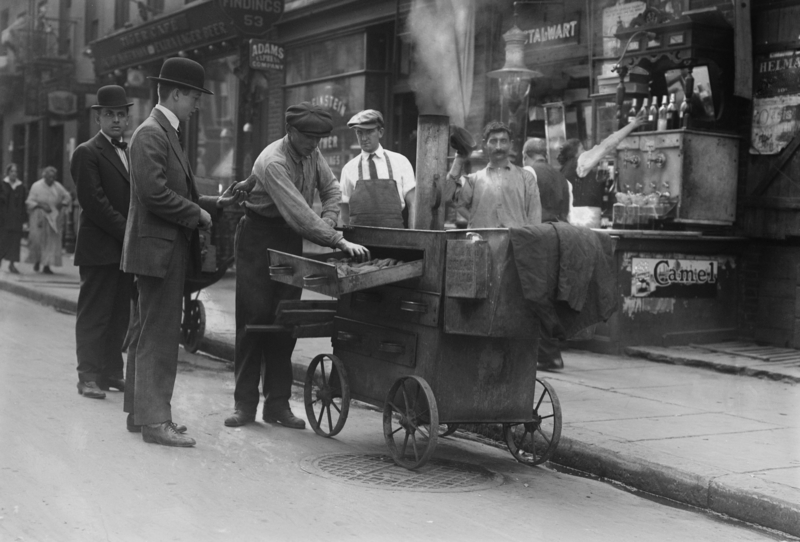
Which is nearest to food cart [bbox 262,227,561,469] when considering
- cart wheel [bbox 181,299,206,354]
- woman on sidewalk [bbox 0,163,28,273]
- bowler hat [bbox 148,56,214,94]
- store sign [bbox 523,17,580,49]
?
bowler hat [bbox 148,56,214,94]

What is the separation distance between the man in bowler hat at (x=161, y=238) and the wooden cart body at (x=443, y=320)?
24.7 inches

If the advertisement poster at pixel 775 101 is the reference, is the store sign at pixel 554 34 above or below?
above

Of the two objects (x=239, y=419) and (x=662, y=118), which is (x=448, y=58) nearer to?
(x=662, y=118)

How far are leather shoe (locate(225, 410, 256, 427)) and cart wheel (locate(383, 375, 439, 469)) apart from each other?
131 centimetres

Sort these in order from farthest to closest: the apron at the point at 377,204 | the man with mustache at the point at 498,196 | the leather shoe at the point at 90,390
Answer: the leather shoe at the point at 90,390 < the man with mustache at the point at 498,196 < the apron at the point at 377,204

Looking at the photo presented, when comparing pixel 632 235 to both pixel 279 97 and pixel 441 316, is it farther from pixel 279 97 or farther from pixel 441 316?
pixel 279 97

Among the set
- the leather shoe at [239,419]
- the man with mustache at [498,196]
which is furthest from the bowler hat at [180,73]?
the leather shoe at [239,419]

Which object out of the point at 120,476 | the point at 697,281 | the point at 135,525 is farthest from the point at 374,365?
the point at 697,281

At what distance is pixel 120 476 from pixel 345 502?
1229 millimetres

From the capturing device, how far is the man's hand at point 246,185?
6.60m

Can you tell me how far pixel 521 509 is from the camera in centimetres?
521

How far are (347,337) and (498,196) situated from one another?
176 centimetres

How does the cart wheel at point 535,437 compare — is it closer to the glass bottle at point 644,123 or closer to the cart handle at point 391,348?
the cart handle at point 391,348

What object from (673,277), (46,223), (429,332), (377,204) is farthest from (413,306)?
(46,223)
